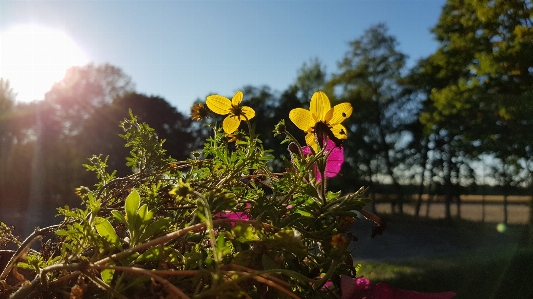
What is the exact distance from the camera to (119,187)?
1.90ft

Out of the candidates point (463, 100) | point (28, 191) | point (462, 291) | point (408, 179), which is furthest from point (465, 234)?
point (28, 191)

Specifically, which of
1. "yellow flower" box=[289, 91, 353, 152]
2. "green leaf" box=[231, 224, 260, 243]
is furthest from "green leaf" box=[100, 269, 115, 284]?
Answer: "yellow flower" box=[289, 91, 353, 152]

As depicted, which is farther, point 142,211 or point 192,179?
point 192,179

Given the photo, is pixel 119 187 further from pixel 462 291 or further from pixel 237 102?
pixel 462 291

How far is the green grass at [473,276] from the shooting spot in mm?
4113

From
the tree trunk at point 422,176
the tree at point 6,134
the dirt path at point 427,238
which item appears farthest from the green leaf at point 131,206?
the tree trunk at point 422,176

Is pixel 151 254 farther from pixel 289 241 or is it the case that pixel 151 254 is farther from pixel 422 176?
pixel 422 176

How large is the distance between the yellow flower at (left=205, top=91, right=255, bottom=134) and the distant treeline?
17.7 ft

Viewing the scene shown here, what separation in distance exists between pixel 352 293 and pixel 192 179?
0.79 ft

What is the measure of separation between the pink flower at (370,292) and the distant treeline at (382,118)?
560cm

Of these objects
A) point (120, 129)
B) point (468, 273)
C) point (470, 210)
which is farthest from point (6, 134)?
point (470, 210)

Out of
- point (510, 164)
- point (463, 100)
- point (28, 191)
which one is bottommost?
point (28, 191)

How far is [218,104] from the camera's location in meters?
0.54

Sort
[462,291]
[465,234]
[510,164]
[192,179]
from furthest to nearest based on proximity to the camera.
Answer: [465,234], [510,164], [462,291], [192,179]
